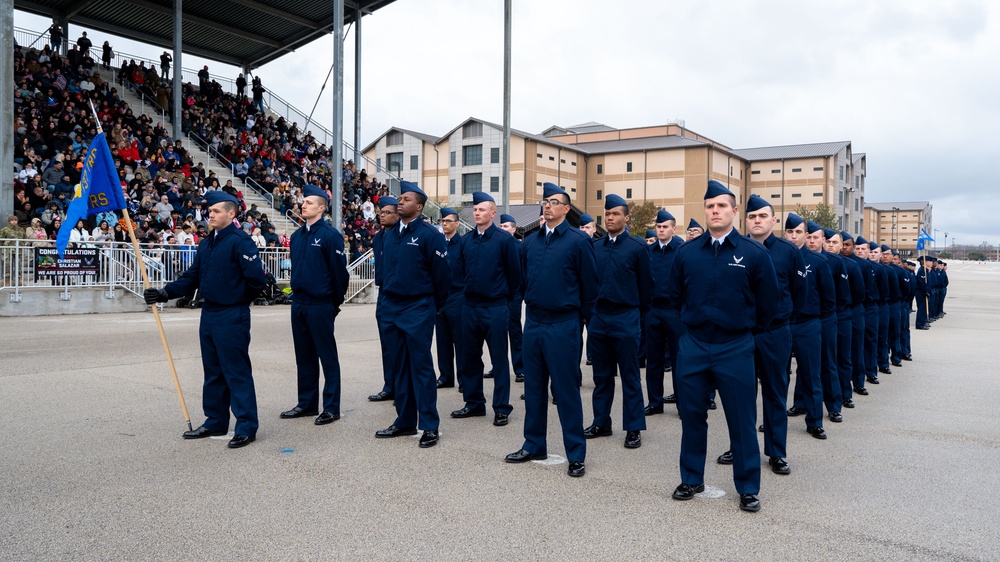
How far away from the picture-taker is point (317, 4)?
1150 inches

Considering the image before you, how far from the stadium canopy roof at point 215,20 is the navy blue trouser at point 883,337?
23.5m

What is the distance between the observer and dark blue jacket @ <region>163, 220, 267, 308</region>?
6.23 meters

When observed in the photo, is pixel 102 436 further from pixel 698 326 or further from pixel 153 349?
pixel 153 349

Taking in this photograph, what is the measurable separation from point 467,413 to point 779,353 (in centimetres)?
318

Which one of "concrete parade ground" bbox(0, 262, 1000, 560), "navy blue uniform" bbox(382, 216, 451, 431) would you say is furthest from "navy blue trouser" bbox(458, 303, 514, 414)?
"navy blue uniform" bbox(382, 216, 451, 431)

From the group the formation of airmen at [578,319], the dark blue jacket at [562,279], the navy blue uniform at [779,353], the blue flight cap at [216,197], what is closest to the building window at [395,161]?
the formation of airmen at [578,319]

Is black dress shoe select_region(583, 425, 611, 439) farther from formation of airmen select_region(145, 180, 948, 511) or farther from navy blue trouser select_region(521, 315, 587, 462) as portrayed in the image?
navy blue trouser select_region(521, 315, 587, 462)

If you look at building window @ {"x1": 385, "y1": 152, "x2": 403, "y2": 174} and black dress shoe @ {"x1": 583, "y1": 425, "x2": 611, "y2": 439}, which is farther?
building window @ {"x1": 385, "y1": 152, "x2": 403, "y2": 174}

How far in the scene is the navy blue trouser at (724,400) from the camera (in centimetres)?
482

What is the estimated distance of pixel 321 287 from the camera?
7.08m

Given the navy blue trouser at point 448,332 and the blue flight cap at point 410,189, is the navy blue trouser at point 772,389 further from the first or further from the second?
the navy blue trouser at point 448,332

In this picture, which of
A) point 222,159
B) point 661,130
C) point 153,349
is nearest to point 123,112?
point 222,159

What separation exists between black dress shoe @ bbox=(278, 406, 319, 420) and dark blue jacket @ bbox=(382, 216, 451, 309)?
1577 mm

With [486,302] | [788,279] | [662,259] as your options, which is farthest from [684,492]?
[662,259]
